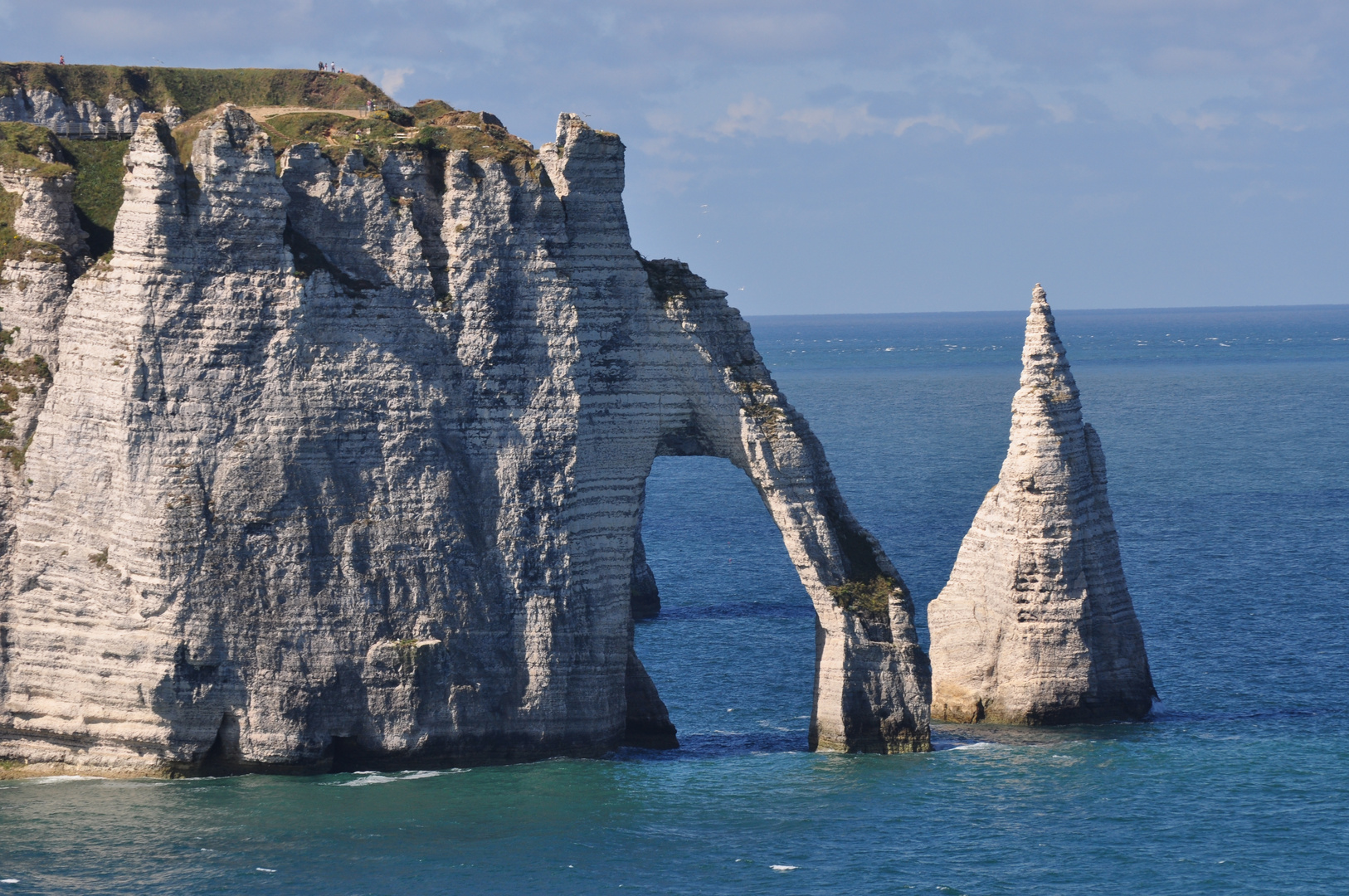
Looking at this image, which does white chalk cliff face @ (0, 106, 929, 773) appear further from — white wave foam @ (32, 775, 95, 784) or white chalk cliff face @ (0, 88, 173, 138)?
white chalk cliff face @ (0, 88, 173, 138)

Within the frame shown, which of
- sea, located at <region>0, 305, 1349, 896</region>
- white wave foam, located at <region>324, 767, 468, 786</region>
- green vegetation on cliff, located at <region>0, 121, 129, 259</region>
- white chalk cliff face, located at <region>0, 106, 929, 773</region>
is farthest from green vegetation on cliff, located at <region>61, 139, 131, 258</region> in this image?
white wave foam, located at <region>324, 767, 468, 786</region>

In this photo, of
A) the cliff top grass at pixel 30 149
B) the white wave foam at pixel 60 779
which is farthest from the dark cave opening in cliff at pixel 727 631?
the cliff top grass at pixel 30 149

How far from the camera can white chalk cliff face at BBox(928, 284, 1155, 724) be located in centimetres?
5562

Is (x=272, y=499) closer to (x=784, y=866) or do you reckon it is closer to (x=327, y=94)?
(x=784, y=866)

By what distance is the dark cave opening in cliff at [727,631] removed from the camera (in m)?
58.9

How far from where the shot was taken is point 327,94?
68.1 meters

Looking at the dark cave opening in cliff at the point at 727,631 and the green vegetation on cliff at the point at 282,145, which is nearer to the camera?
the green vegetation on cliff at the point at 282,145

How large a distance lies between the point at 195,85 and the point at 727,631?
33304 millimetres

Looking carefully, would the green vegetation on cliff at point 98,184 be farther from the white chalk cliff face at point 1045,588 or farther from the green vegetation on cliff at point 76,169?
the white chalk cliff face at point 1045,588

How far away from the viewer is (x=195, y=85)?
7194cm

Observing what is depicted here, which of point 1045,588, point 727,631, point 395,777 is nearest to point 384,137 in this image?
point 395,777

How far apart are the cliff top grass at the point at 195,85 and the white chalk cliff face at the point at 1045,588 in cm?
2860

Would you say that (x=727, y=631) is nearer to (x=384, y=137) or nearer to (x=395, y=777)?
(x=395, y=777)

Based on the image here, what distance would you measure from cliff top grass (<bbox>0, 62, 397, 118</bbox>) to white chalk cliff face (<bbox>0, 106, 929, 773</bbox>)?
57.6 feet
